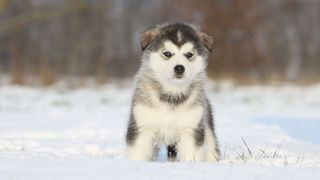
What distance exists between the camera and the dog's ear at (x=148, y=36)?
613 cm

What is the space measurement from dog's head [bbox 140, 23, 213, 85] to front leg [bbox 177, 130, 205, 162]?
0.53 m

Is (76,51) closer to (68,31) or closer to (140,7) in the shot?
(68,31)

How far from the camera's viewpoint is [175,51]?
5.95 meters

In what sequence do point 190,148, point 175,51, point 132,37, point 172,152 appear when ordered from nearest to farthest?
point 190,148 < point 175,51 < point 172,152 < point 132,37

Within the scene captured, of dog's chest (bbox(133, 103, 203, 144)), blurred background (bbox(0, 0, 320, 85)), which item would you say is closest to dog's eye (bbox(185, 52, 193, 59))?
dog's chest (bbox(133, 103, 203, 144))

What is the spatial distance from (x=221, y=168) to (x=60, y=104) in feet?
41.0

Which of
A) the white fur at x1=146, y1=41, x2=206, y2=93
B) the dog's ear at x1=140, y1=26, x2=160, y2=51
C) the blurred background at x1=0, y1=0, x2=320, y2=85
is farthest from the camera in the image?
the blurred background at x1=0, y1=0, x2=320, y2=85

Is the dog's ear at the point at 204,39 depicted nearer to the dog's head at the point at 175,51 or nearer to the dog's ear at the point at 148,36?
the dog's head at the point at 175,51

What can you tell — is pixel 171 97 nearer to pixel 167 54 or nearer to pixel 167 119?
pixel 167 119

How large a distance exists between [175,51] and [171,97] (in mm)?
444

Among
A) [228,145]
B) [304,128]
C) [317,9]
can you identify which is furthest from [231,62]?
[317,9]

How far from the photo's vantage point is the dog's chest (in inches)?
229

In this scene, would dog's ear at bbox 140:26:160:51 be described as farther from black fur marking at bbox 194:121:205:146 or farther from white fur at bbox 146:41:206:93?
black fur marking at bbox 194:121:205:146

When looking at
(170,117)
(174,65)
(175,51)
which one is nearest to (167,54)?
(175,51)
